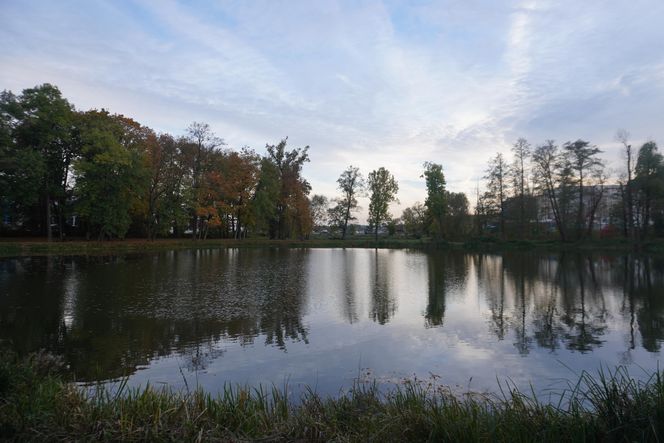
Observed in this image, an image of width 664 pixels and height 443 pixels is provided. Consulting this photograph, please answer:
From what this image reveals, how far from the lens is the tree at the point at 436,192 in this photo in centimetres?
6256

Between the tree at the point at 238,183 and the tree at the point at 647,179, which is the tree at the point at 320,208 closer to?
the tree at the point at 238,183

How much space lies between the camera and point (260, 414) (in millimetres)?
4703

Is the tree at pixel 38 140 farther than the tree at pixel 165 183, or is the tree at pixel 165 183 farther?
the tree at pixel 165 183

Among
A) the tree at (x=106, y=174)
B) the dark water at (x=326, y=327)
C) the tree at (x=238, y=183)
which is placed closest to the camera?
the dark water at (x=326, y=327)

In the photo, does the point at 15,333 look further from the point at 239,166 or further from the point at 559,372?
the point at 239,166

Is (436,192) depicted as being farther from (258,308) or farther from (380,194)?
(258,308)

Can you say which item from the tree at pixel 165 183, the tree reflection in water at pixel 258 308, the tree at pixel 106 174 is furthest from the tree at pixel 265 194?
the tree reflection in water at pixel 258 308

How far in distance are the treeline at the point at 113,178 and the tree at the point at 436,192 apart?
2136cm

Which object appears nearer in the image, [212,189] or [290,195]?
[212,189]

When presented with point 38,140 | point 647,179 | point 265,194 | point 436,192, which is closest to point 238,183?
A: point 265,194

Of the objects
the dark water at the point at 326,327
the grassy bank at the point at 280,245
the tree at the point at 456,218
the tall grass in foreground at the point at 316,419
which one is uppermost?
the tree at the point at 456,218

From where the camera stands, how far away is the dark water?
802 centimetres

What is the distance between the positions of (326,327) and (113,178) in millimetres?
33254

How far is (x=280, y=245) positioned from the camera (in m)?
57.0
